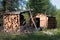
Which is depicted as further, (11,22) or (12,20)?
(12,20)

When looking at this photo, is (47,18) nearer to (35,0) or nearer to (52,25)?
(52,25)

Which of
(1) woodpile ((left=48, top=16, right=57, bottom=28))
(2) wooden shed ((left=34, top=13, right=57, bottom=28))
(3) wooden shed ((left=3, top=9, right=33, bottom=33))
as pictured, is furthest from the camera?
(1) woodpile ((left=48, top=16, right=57, bottom=28))

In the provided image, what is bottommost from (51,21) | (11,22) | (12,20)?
(51,21)

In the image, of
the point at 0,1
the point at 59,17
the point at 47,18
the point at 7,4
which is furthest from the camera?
the point at 59,17

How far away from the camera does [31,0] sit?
54.4 m

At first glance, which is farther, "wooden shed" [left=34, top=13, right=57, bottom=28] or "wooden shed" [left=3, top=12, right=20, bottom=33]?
"wooden shed" [left=34, top=13, right=57, bottom=28]

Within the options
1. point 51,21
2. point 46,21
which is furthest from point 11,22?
point 51,21

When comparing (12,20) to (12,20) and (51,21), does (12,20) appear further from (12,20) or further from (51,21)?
(51,21)

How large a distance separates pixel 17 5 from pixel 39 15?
8619 mm

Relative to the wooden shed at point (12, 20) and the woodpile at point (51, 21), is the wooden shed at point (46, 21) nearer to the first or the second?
the woodpile at point (51, 21)

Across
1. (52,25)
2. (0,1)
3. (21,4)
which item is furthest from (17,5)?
(52,25)

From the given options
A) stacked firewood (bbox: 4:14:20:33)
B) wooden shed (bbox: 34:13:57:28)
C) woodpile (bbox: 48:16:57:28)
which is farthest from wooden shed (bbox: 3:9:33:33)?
woodpile (bbox: 48:16:57:28)

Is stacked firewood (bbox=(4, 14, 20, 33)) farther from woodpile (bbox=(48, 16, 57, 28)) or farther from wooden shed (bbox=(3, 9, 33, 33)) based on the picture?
woodpile (bbox=(48, 16, 57, 28))

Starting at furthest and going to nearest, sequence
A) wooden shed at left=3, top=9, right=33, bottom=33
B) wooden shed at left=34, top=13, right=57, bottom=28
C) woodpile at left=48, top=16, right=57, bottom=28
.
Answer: woodpile at left=48, top=16, right=57, bottom=28 < wooden shed at left=34, top=13, right=57, bottom=28 < wooden shed at left=3, top=9, right=33, bottom=33
